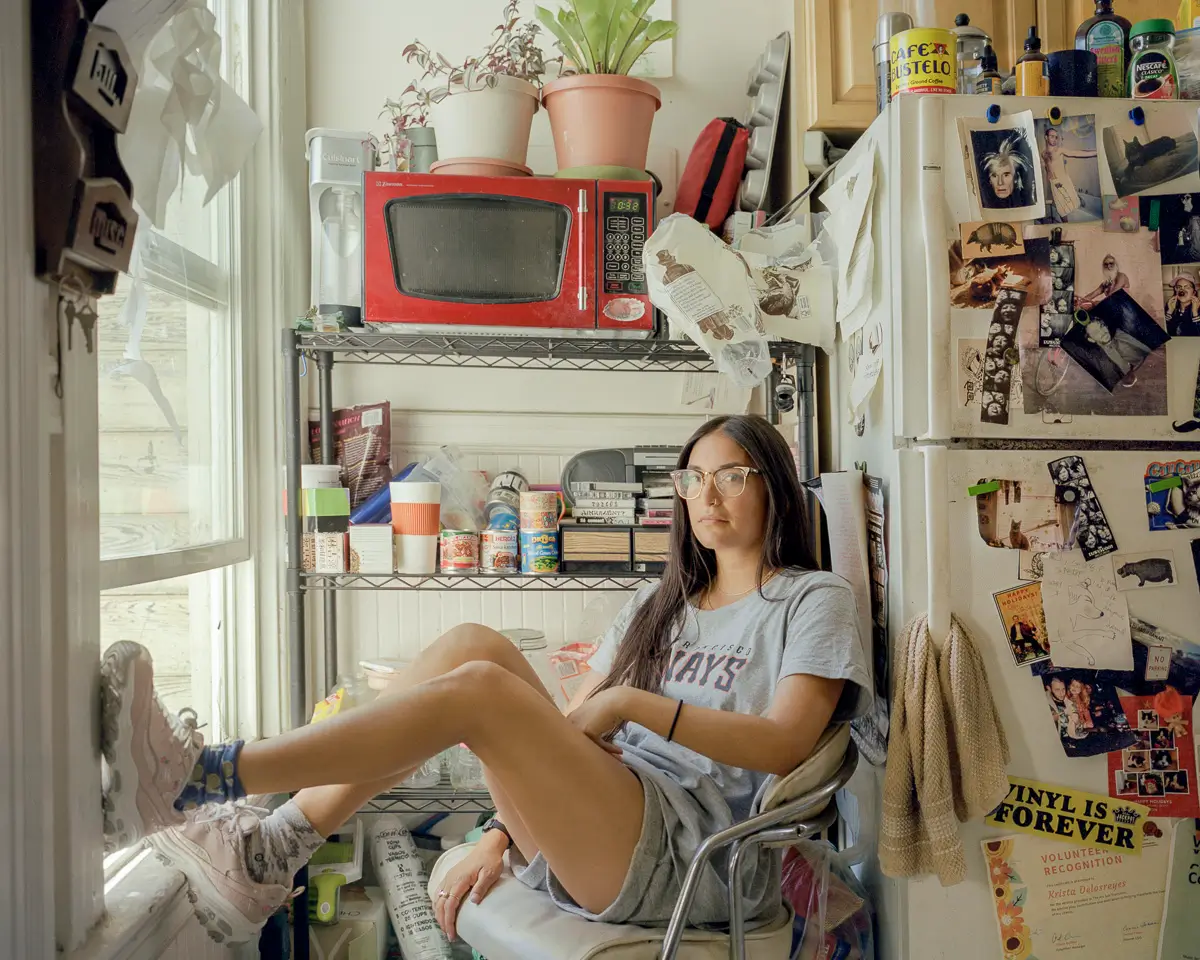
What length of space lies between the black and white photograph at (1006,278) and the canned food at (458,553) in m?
1.06

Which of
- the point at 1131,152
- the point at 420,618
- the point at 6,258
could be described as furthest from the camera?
the point at 420,618

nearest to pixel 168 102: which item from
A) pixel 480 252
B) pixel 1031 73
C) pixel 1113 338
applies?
pixel 480 252

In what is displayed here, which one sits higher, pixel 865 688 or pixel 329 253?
pixel 329 253

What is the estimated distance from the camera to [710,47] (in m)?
2.43

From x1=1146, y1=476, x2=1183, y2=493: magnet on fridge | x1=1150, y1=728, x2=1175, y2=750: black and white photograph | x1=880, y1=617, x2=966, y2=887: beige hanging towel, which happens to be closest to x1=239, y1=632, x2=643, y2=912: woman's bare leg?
x1=880, y1=617, x2=966, y2=887: beige hanging towel

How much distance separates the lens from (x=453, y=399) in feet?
7.81

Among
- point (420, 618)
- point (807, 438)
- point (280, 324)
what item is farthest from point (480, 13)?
point (420, 618)

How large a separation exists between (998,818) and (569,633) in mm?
1070

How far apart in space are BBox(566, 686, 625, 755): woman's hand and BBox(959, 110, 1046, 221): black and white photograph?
3.35 ft

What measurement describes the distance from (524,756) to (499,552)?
2.26 feet

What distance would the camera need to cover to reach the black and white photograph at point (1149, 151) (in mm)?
1704

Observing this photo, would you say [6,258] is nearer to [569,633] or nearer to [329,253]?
[329,253]

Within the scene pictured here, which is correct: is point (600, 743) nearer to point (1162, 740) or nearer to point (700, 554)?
point (700, 554)

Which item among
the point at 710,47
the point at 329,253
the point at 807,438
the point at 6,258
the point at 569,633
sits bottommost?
the point at 569,633
